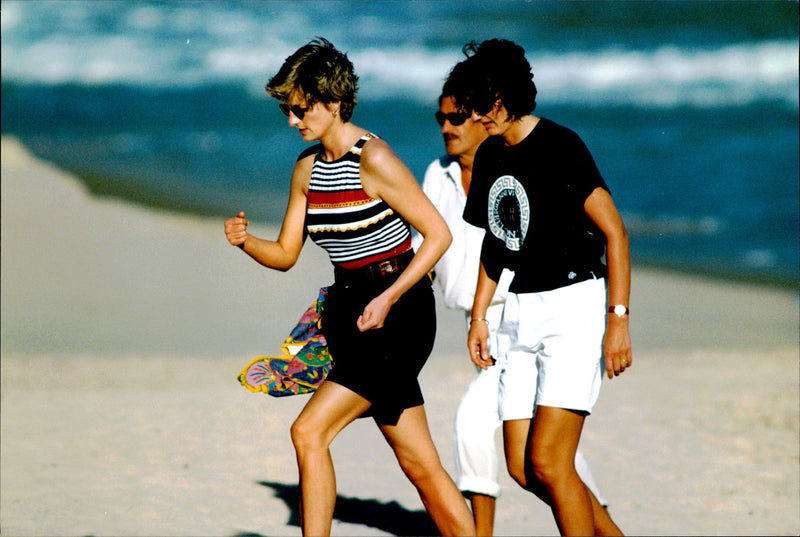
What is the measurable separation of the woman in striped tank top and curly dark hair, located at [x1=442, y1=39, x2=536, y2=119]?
1.12 ft

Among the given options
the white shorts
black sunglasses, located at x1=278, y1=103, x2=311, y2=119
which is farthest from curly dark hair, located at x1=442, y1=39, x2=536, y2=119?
the white shorts

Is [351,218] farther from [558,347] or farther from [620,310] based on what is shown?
[620,310]

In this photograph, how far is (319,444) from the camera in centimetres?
336

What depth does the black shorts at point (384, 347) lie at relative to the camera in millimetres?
3426

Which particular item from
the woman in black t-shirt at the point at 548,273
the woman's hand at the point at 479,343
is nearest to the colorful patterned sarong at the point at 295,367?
the woman's hand at the point at 479,343

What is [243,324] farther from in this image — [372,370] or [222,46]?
[222,46]

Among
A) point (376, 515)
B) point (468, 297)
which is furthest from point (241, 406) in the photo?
point (468, 297)

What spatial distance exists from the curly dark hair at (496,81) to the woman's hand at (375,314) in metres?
0.73

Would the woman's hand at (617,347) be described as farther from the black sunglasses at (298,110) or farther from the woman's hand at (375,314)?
the black sunglasses at (298,110)

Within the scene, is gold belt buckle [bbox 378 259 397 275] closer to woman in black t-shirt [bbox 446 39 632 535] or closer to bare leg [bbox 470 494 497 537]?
woman in black t-shirt [bbox 446 39 632 535]

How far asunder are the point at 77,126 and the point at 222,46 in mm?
3676

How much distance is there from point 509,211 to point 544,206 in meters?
0.15

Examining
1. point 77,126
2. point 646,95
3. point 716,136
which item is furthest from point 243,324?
point 646,95

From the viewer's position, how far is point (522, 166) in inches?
135
